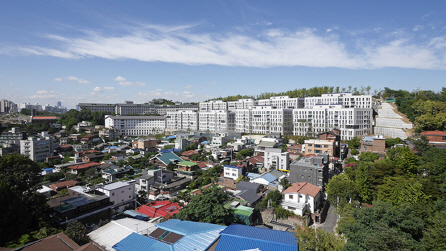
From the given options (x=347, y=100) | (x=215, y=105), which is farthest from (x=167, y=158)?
(x=215, y=105)

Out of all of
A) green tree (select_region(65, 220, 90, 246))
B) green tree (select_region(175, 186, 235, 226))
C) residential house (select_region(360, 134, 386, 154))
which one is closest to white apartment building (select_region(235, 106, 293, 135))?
residential house (select_region(360, 134, 386, 154))

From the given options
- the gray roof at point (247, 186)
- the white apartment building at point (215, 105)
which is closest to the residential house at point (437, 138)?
the gray roof at point (247, 186)

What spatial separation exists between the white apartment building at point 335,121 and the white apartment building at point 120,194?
22536mm

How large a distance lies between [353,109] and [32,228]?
95.7ft

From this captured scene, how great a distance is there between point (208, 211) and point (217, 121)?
30.4 m

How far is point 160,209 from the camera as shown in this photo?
11.5m

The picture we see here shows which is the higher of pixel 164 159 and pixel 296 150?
pixel 296 150

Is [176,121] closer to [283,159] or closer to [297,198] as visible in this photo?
[283,159]

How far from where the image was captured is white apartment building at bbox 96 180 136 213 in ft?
39.3

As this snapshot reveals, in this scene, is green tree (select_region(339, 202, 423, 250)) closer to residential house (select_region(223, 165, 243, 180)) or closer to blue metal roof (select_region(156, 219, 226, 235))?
blue metal roof (select_region(156, 219, 226, 235))

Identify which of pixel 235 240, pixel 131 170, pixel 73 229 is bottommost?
pixel 131 170

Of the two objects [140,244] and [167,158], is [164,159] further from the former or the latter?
[140,244]

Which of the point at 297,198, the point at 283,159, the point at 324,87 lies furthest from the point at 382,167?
the point at 324,87

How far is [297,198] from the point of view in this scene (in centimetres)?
1196
